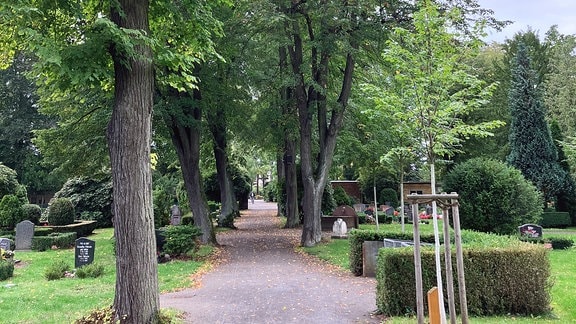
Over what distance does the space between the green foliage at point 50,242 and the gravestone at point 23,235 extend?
21 cm

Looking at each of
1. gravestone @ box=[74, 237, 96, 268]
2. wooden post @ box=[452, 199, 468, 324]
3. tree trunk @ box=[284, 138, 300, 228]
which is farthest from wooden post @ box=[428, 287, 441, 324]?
tree trunk @ box=[284, 138, 300, 228]

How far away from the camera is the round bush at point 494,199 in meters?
16.7

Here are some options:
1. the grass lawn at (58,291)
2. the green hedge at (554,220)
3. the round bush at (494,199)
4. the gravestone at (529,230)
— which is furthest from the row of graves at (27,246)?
the green hedge at (554,220)

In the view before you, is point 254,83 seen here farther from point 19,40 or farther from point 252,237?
point 19,40

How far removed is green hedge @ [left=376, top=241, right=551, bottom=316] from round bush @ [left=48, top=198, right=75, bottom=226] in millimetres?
20165

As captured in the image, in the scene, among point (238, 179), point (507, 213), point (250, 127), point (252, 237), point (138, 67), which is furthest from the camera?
point (238, 179)

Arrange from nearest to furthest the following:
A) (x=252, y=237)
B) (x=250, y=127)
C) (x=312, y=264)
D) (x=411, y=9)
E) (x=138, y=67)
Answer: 1. (x=138, y=67)
2. (x=312, y=264)
3. (x=411, y=9)
4. (x=252, y=237)
5. (x=250, y=127)

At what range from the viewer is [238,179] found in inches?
1626

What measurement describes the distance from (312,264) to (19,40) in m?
9.55

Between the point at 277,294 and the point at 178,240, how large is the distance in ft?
20.5

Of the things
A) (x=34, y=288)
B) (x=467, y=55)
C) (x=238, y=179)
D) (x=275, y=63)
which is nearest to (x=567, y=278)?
(x=467, y=55)

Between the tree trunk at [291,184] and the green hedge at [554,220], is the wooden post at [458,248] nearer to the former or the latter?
the tree trunk at [291,184]

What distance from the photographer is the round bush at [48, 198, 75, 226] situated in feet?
73.8

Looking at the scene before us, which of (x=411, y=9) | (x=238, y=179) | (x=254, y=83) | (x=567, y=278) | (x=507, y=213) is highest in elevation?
(x=411, y=9)
